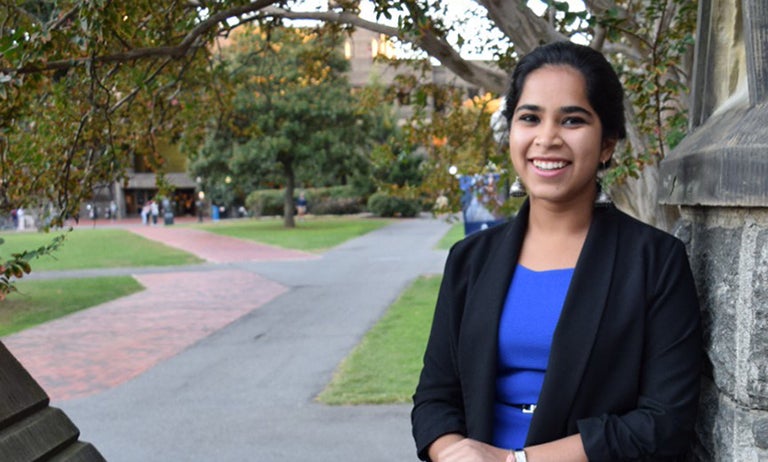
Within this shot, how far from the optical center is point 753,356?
162 centimetres

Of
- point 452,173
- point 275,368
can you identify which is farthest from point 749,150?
point 452,173

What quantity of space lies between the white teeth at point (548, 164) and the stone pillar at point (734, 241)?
0.30 meters

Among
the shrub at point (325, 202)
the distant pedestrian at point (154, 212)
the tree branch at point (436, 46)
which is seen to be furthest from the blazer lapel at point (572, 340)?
the shrub at point (325, 202)

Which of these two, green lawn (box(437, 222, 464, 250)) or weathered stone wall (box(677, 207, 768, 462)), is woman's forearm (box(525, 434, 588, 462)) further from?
green lawn (box(437, 222, 464, 250))

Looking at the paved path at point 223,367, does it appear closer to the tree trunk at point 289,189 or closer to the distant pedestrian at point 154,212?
the tree trunk at point 289,189

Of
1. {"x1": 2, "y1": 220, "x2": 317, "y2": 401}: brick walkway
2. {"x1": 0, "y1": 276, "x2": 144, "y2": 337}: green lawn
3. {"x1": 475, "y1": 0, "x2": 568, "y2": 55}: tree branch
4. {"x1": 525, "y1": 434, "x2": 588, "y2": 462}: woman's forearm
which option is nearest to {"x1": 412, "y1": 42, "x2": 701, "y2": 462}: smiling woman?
{"x1": 525, "y1": 434, "x2": 588, "y2": 462}: woman's forearm

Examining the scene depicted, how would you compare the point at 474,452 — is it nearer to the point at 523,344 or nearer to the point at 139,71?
the point at 523,344

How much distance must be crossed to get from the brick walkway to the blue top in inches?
301

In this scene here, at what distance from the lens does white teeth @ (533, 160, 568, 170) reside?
6.39ft

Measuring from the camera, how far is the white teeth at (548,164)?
6.39 ft

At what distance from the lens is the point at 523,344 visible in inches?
75.9

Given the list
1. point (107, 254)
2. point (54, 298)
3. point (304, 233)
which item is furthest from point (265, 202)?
point (54, 298)

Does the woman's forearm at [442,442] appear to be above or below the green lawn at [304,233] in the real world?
above

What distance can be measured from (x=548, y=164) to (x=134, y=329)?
12.1m
